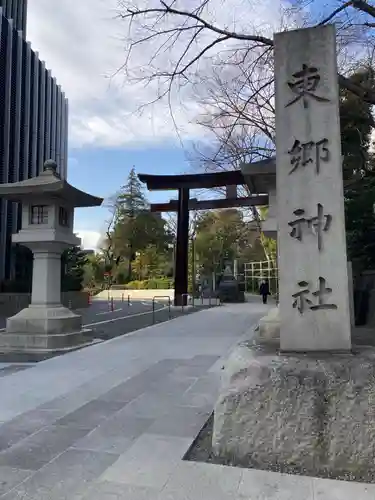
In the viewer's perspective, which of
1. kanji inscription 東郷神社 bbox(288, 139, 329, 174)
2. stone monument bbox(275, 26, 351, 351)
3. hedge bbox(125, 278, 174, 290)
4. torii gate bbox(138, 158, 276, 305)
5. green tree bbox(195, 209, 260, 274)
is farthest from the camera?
hedge bbox(125, 278, 174, 290)

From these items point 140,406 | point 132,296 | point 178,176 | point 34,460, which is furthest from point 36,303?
point 132,296

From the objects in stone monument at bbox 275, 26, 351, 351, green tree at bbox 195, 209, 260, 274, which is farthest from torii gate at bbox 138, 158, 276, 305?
stone monument at bbox 275, 26, 351, 351

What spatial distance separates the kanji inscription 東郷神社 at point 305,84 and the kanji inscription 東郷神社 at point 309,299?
1517mm

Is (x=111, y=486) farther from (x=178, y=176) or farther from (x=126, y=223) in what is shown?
(x=126, y=223)

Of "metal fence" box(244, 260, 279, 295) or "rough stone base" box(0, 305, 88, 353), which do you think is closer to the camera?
"rough stone base" box(0, 305, 88, 353)

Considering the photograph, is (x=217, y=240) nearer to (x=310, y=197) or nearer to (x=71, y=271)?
(x=71, y=271)

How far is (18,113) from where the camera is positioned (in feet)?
74.2

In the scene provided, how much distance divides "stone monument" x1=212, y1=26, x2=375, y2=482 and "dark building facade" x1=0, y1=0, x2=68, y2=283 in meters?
19.5

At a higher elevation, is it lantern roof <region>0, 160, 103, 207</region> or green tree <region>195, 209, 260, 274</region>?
green tree <region>195, 209, 260, 274</region>

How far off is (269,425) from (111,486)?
116cm

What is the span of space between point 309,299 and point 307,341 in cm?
34

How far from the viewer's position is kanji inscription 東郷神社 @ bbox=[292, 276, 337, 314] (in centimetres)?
348

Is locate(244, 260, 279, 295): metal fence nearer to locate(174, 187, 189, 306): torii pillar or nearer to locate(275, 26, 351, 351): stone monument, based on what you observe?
locate(174, 187, 189, 306): torii pillar

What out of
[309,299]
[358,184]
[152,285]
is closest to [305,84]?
[309,299]
